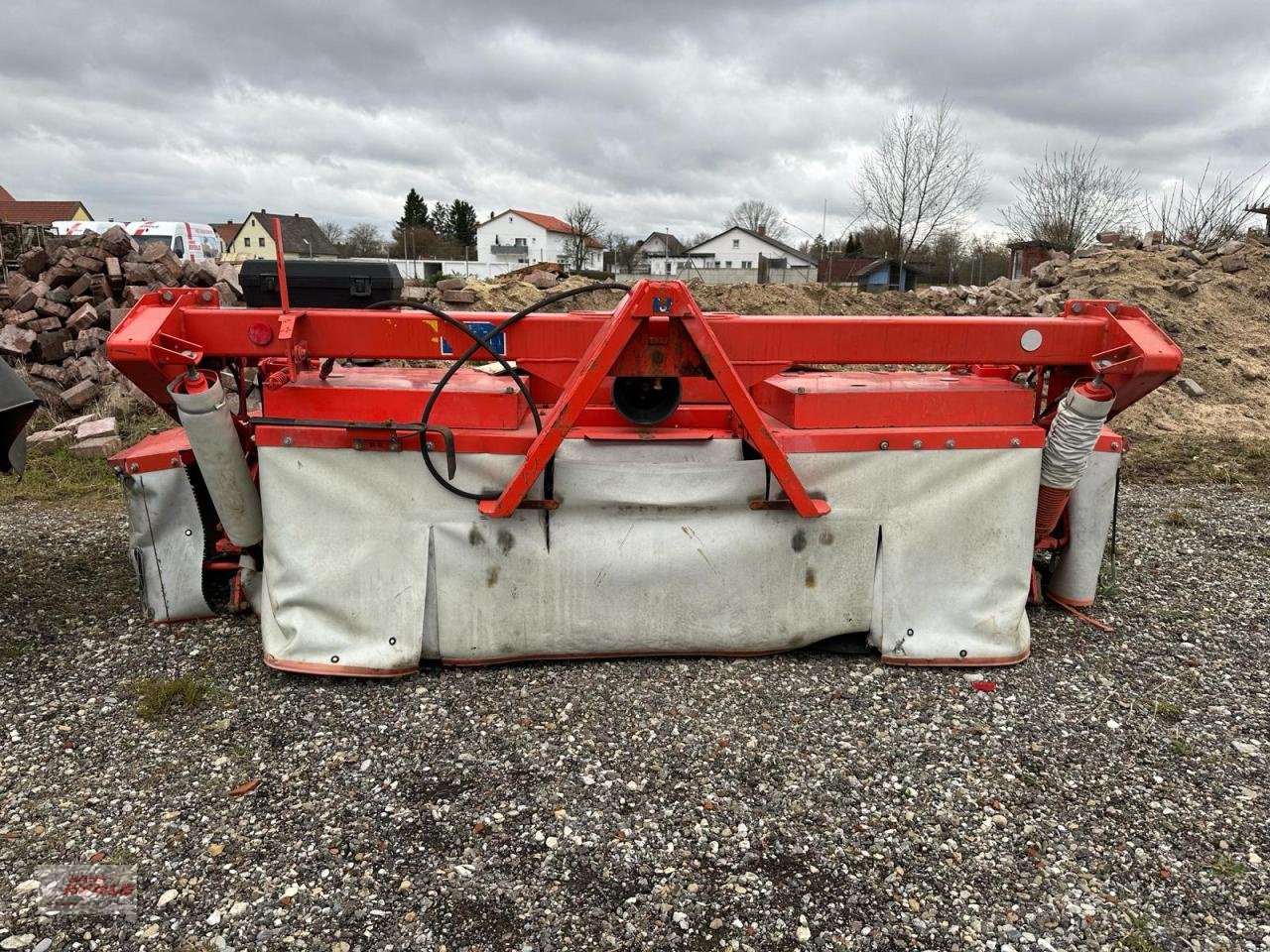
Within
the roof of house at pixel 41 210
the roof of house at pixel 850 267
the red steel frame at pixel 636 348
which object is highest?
the roof of house at pixel 41 210

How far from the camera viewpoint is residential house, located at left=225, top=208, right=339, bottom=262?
49.9 m

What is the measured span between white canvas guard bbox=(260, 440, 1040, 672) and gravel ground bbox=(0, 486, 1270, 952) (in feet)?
0.46

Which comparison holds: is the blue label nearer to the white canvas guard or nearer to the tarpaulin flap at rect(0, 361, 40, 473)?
the white canvas guard

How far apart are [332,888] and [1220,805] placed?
97.9 inches

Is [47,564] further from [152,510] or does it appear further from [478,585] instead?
[478,585]

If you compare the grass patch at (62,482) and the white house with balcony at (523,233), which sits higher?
the white house with balcony at (523,233)

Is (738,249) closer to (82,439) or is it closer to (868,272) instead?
(868,272)

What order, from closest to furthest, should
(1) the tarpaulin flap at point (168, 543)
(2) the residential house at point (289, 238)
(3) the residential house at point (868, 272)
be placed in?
(1) the tarpaulin flap at point (168, 543)
(3) the residential house at point (868, 272)
(2) the residential house at point (289, 238)

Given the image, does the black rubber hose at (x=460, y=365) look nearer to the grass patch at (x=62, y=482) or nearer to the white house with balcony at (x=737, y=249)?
the grass patch at (x=62, y=482)

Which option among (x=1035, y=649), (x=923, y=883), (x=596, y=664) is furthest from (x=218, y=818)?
(x=1035, y=649)

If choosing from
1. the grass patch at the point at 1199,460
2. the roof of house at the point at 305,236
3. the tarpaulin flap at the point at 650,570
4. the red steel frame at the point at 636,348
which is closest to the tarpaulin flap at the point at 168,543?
the red steel frame at the point at 636,348

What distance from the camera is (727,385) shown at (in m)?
2.89

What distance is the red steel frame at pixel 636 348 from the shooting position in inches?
114

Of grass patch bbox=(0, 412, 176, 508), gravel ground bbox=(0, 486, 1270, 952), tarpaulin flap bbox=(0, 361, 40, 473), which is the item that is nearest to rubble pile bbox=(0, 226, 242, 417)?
grass patch bbox=(0, 412, 176, 508)
